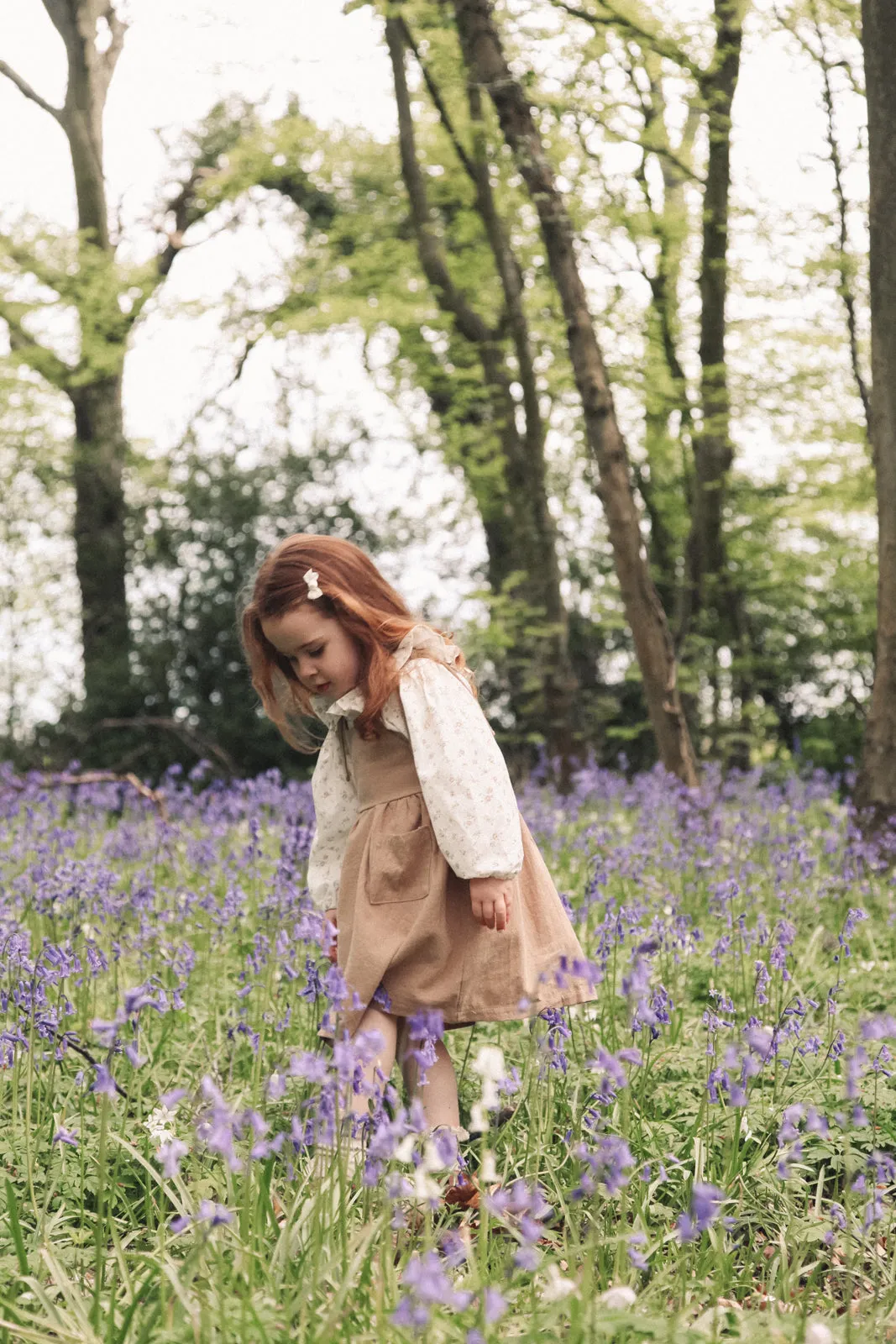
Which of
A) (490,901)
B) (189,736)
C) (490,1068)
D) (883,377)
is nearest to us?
(490,1068)

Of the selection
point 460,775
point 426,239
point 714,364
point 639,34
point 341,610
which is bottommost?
point 460,775

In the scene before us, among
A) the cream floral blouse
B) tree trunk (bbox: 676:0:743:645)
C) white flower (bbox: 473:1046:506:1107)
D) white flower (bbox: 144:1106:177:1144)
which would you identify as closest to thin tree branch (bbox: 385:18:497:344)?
tree trunk (bbox: 676:0:743:645)

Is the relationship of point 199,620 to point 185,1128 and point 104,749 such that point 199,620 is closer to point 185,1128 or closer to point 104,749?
point 104,749

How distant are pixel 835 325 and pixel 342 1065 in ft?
39.5

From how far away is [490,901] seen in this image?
304 centimetres

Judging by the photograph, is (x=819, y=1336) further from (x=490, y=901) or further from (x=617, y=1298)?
(x=490, y=901)

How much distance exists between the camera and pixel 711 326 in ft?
36.4

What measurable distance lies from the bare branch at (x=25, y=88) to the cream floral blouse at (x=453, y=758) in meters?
15.1

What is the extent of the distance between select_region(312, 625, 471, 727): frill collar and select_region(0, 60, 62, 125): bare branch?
590 inches

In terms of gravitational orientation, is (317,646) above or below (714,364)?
below

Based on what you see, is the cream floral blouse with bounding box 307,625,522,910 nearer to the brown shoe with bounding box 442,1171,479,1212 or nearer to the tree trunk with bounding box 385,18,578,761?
the brown shoe with bounding box 442,1171,479,1212

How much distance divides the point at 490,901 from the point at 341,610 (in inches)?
34.0

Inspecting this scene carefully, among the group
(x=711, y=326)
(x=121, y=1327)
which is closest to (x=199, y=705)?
(x=711, y=326)

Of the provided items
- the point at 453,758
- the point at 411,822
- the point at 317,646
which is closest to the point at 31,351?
the point at 317,646
